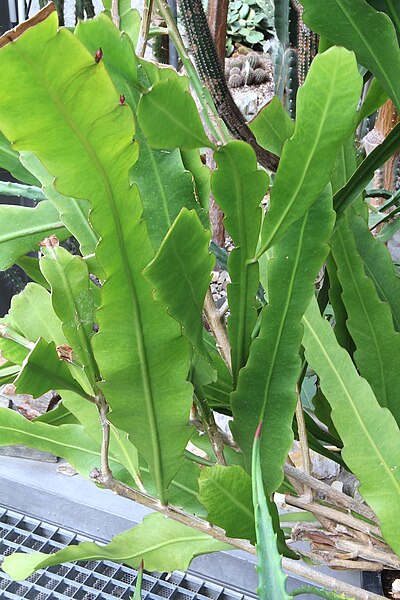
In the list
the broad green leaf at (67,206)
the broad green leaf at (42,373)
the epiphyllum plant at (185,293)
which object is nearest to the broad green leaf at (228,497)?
the epiphyllum plant at (185,293)

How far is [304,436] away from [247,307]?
15 centimetres

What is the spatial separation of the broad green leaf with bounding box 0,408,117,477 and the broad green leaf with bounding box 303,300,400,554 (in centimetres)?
21

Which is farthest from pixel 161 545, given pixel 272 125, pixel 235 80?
pixel 235 80

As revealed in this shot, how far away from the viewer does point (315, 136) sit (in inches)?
14.2

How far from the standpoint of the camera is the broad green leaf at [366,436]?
0.45 metres

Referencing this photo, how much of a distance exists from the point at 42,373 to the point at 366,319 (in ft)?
0.82

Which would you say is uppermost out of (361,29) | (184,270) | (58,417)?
(361,29)

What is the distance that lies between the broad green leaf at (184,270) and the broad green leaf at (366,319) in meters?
0.15

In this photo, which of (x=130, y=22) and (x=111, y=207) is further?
(x=130, y=22)

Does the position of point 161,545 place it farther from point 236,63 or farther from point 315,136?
point 236,63

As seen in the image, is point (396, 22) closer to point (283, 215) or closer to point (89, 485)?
point (283, 215)

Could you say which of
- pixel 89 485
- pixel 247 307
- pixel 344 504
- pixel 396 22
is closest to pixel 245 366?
pixel 247 307

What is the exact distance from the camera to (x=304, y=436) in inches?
20.8

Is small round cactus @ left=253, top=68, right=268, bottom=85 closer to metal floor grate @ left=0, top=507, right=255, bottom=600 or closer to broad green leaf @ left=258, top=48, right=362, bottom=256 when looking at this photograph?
metal floor grate @ left=0, top=507, right=255, bottom=600
